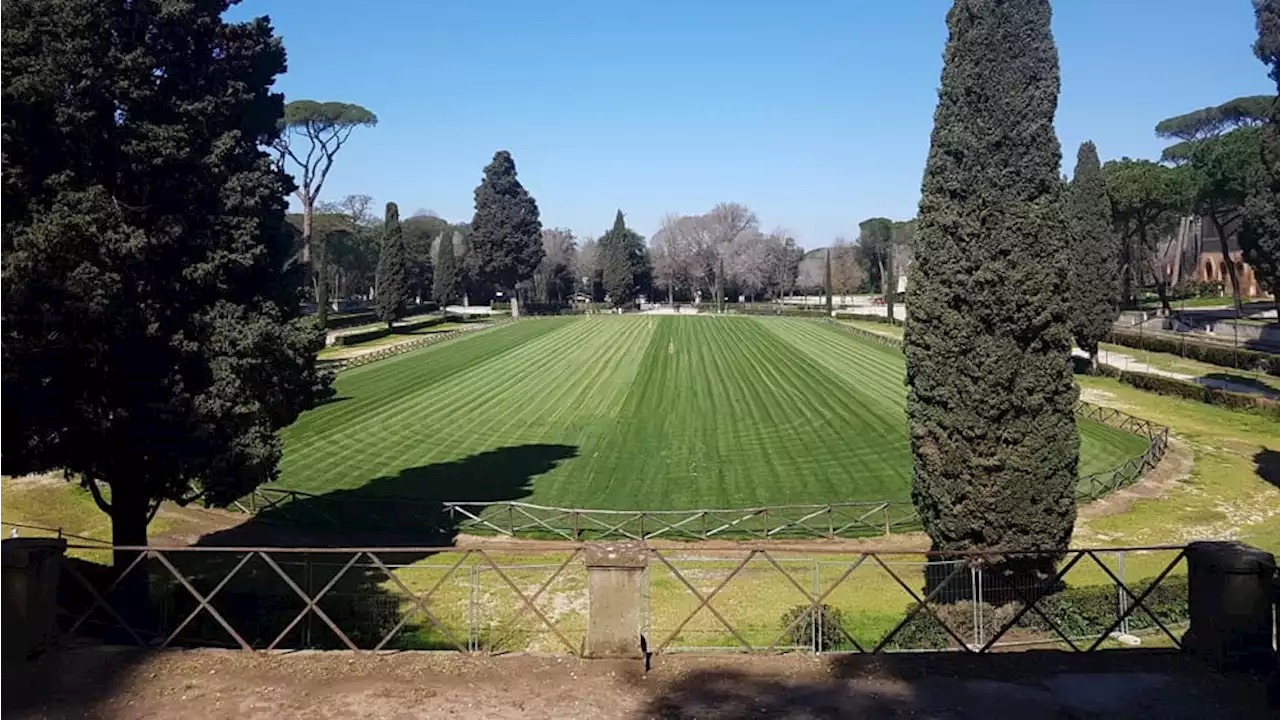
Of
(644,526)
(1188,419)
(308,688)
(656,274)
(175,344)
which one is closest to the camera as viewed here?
(308,688)

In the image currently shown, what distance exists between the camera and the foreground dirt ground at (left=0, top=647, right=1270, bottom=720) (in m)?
7.88

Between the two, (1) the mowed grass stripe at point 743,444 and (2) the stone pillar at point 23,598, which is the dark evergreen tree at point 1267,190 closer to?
(1) the mowed grass stripe at point 743,444

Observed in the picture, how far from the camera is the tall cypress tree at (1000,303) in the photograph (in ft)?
50.5

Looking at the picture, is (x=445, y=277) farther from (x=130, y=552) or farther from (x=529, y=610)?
(x=130, y=552)

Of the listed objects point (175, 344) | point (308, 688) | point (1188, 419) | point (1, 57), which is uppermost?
point (1, 57)

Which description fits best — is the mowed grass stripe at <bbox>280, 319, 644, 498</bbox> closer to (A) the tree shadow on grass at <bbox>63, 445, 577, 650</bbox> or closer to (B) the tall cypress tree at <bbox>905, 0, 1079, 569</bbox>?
(A) the tree shadow on grass at <bbox>63, 445, 577, 650</bbox>

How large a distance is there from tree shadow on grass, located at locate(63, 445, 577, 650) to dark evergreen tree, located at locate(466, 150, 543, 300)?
65.9 m

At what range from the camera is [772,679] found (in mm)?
8445

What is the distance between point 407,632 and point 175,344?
6.37 metres

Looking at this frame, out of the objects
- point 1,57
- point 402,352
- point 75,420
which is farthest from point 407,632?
point 402,352

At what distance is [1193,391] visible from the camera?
40.3m

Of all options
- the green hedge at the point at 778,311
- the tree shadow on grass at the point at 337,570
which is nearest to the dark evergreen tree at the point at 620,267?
the green hedge at the point at 778,311

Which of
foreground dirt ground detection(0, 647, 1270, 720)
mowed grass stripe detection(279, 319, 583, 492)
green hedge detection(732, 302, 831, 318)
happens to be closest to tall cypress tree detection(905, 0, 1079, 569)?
foreground dirt ground detection(0, 647, 1270, 720)

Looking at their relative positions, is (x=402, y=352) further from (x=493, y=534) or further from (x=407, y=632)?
(x=407, y=632)
